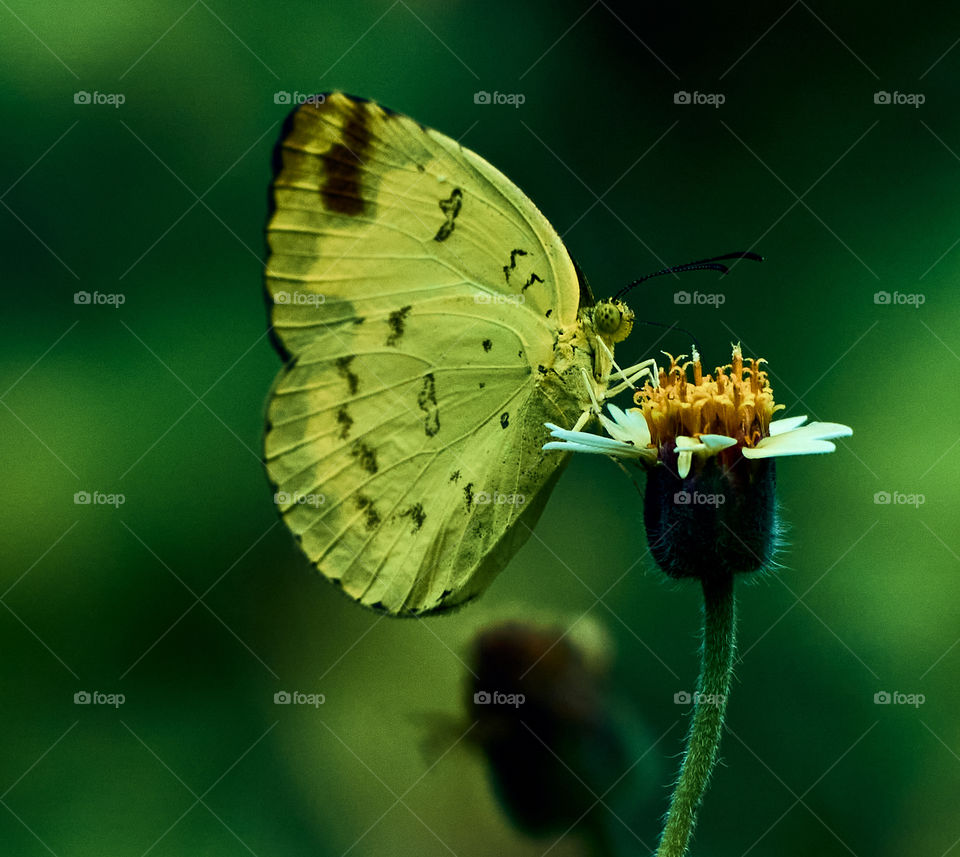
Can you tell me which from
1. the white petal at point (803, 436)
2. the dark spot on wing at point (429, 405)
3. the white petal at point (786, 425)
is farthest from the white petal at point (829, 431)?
the dark spot on wing at point (429, 405)

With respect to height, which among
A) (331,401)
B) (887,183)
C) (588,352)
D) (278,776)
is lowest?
(278,776)

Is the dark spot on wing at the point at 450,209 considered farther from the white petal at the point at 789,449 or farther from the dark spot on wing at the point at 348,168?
the white petal at the point at 789,449

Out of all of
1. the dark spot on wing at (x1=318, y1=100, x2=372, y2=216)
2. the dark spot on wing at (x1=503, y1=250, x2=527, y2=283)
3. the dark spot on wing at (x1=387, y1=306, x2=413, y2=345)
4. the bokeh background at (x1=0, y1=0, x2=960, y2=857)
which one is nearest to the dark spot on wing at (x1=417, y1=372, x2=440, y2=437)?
the dark spot on wing at (x1=387, y1=306, x2=413, y2=345)

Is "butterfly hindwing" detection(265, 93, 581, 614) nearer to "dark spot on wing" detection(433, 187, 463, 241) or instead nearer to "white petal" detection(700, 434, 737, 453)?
"dark spot on wing" detection(433, 187, 463, 241)

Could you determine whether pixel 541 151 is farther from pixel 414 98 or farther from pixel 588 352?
pixel 588 352

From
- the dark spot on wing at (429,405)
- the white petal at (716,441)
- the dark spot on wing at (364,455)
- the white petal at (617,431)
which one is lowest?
the dark spot on wing at (364,455)

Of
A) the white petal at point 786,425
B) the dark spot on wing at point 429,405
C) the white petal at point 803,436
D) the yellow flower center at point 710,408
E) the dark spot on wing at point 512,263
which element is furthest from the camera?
the dark spot on wing at point 429,405

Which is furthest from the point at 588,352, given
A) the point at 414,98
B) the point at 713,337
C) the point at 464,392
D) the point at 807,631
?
the point at 414,98
